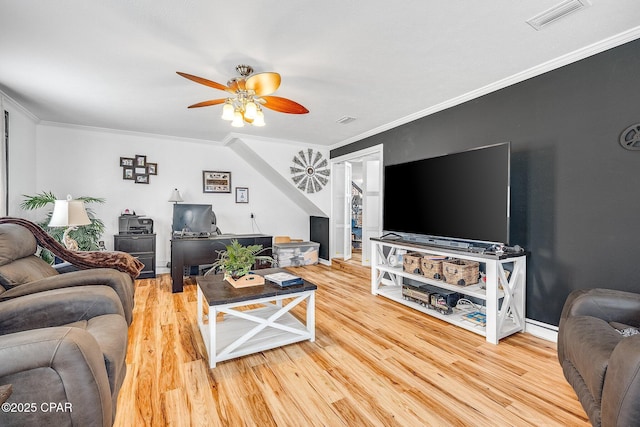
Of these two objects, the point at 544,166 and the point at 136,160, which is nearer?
the point at 544,166

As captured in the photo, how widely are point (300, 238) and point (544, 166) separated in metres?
4.56

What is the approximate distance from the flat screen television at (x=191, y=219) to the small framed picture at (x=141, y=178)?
0.90 meters

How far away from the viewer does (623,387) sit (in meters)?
1.07

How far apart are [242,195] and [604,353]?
5.32m

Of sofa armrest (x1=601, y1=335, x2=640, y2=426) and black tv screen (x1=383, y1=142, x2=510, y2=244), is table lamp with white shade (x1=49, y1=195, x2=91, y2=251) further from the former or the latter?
sofa armrest (x1=601, y1=335, x2=640, y2=426)

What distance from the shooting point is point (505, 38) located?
81.9 inches

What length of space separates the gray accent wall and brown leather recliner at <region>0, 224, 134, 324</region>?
3.37m

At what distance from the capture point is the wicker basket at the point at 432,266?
2.96 metres

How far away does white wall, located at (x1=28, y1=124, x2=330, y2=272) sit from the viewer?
437 cm

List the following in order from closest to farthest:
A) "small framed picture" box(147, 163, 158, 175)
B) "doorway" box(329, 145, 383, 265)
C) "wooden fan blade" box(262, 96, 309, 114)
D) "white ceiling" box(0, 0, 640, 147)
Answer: "white ceiling" box(0, 0, 640, 147) → "wooden fan blade" box(262, 96, 309, 114) → "small framed picture" box(147, 163, 158, 175) → "doorway" box(329, 145, 383, 265)

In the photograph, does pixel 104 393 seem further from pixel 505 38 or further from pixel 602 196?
pixel 602 196

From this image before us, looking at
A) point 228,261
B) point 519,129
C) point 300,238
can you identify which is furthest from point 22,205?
point 519,129

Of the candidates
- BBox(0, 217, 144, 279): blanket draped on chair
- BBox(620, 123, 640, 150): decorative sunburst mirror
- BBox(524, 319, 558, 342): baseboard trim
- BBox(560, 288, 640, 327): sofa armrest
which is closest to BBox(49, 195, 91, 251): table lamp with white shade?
BBox(0, 217, 144, 279): blanket draped on chair

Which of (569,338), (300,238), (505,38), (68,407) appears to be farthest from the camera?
(300,238)
